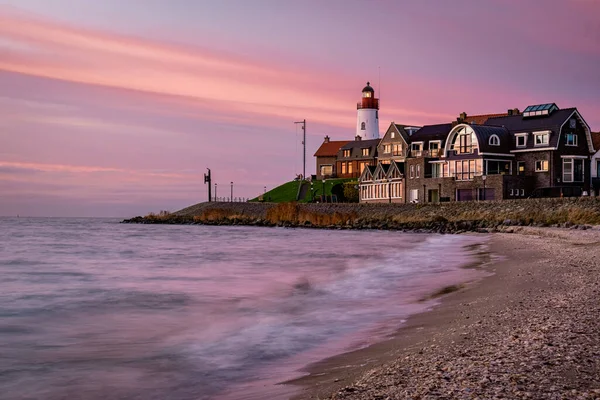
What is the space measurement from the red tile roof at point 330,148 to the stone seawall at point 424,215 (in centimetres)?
1845

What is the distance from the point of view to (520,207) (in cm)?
4884

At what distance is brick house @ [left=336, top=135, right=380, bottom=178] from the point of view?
88.5m

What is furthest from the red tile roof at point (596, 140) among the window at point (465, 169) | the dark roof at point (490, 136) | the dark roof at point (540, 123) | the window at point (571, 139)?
the window at point (465, 169)

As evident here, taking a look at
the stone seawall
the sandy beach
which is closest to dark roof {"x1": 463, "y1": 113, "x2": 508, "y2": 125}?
the stone seawall

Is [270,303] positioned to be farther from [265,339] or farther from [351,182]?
[351,182]

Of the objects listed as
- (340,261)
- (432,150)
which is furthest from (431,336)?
(432,150)

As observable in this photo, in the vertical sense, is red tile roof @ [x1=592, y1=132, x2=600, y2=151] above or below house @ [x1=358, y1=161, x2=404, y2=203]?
above

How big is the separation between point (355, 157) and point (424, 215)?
34071 mm

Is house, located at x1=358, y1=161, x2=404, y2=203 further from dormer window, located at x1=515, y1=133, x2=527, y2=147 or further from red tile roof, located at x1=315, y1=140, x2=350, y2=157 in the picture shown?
red tile roof, located at x1=315, y1=140, x2=350, y2=157

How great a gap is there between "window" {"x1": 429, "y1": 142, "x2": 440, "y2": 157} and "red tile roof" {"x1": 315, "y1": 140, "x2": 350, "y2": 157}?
2951 centimetres

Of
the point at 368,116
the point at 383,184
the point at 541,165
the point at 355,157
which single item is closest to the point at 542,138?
the point at 541,165

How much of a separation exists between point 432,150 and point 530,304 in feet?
200

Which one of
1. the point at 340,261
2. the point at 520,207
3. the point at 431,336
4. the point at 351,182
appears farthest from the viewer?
the point at 351,182

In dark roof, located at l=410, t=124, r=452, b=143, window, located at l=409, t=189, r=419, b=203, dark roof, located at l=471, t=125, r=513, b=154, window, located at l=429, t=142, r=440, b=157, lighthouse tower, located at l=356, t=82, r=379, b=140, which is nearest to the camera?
dark roof, located at l=471, t=125, r=513, b=154
